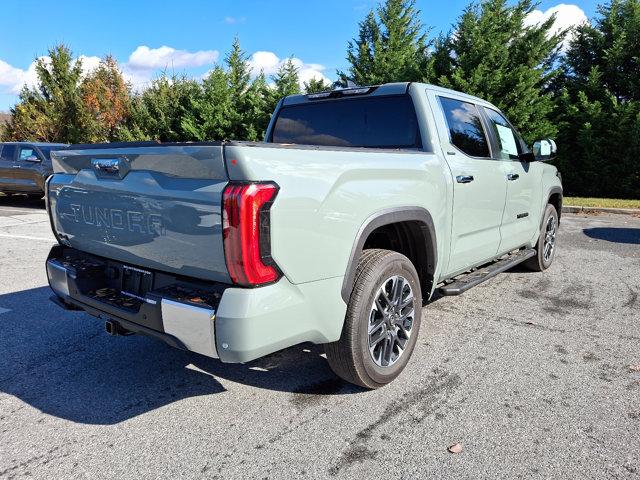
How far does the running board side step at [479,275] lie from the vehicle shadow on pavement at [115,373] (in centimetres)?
111

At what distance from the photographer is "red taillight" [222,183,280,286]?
2.08 meters

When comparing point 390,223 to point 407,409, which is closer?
point 407,409

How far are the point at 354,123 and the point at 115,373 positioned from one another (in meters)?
2.61

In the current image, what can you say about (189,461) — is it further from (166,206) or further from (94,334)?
(94,334)

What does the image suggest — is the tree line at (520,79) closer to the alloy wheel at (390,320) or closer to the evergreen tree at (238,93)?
the evergreen tree at (238,93)

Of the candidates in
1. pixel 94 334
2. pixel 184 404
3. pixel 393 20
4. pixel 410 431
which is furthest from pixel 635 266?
pixel 393 20

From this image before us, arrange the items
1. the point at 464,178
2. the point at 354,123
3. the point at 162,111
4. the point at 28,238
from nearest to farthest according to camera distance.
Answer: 1. the point at 464,178
2. the point at 354,123
3. the point at 28,238
4. the point at 162,111

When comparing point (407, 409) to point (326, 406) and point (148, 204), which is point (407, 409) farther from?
point (148, 204)

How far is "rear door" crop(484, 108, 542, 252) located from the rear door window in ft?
4.15

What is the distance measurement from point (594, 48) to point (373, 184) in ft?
50.7

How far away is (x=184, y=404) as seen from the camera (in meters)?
2.84

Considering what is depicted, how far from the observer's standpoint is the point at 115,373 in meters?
3.22

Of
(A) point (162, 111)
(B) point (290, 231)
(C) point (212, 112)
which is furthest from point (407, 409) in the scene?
(A) point (162, 111)

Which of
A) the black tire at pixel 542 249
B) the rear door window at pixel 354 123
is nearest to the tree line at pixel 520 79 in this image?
the black tire at pixel 542 249
